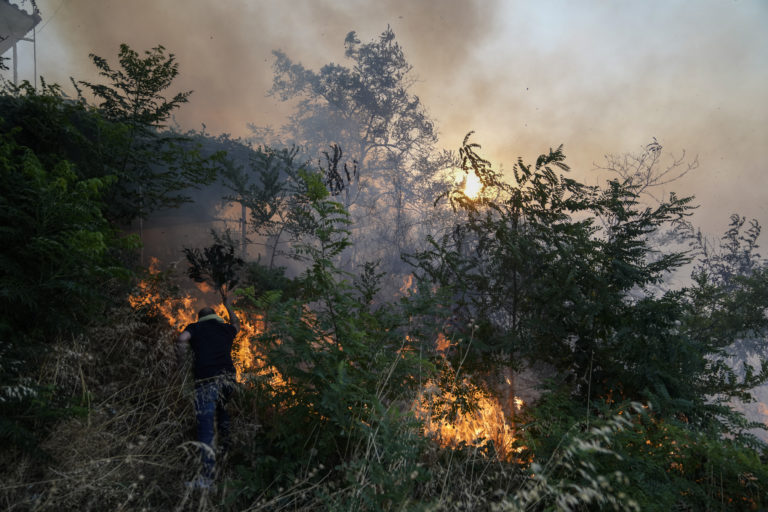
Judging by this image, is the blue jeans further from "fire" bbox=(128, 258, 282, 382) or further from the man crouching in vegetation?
"fire" bbox=(128, 258, 282, 382)

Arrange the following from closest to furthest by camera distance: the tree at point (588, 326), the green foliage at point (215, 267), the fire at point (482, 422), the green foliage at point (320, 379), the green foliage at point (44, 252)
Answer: the green foliage at point (320, 379) < the green foliage at point (44, 252) < the tree at point (588, 326) < the fire at point (482, 422) < the green foliage at point (215, 267)

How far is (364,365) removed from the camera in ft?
13.2

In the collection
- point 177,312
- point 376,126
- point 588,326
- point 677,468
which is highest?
point 376,126

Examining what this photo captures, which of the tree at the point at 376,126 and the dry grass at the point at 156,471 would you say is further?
the tree at the point at 376,126

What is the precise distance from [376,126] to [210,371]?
20.7m

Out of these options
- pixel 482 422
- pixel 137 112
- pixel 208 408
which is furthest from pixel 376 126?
pixel 208 408

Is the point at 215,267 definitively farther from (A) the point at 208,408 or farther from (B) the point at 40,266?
(A) the point at 208,408

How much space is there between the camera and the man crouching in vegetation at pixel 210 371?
14.4ft

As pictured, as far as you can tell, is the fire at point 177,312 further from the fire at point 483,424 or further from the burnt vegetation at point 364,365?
the fire at point 483,424

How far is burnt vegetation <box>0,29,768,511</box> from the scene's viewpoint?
10.0 feet

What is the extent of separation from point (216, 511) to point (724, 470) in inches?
160

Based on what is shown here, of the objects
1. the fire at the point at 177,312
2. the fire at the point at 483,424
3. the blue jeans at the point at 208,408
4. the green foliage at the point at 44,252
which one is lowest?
the fire at the point at 483,424

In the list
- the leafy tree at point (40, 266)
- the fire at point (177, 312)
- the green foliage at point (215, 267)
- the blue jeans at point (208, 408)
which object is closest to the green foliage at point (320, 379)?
the blue jeans at point (208, 408)

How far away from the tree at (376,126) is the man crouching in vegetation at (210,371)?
16.6 m
